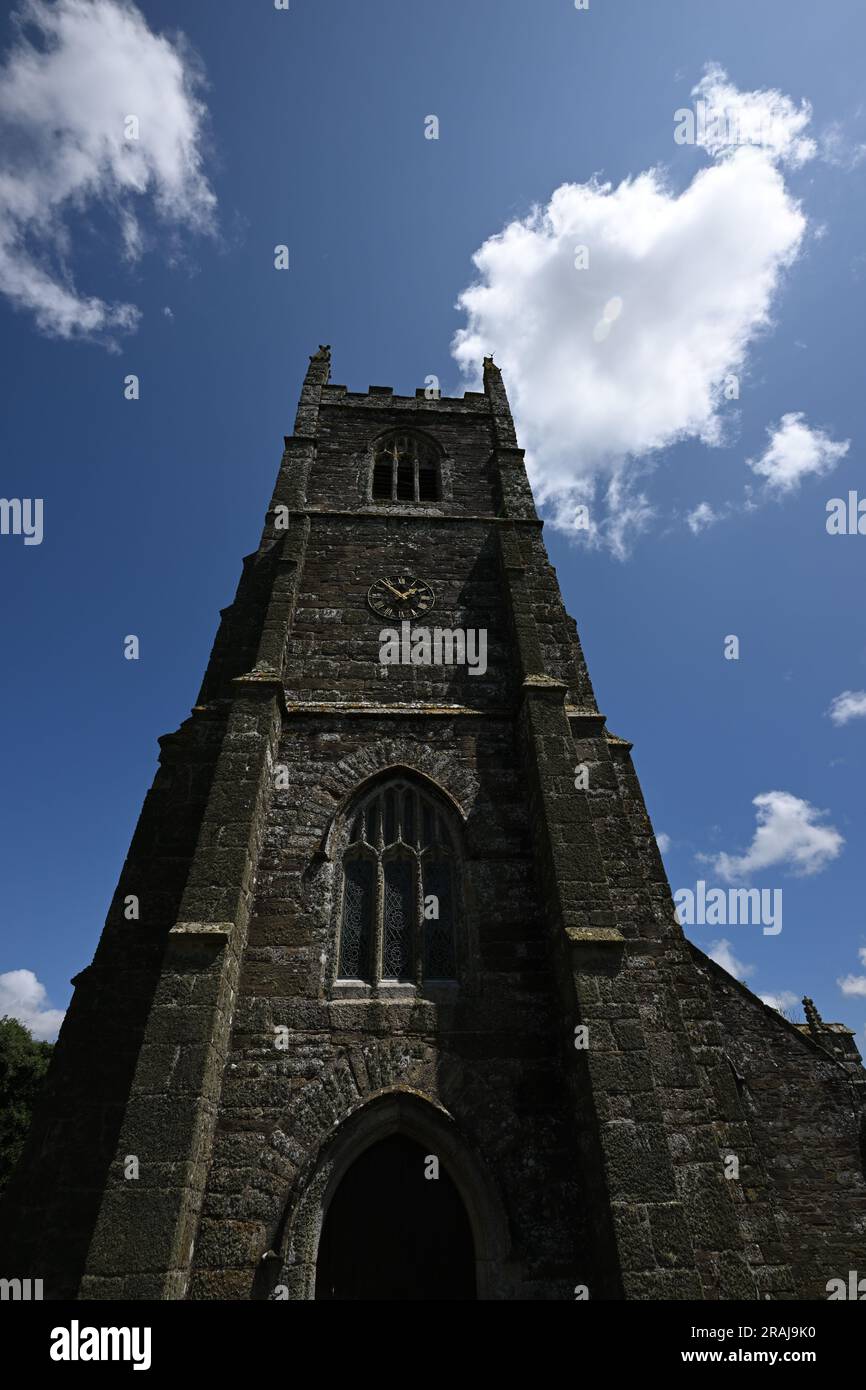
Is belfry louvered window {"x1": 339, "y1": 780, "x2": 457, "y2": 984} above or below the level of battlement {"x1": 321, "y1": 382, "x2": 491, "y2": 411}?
below

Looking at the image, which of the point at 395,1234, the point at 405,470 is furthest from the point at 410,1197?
the point at 405,470

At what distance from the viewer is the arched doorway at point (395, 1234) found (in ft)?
20.2

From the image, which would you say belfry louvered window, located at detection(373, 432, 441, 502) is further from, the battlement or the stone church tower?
the stone church tower

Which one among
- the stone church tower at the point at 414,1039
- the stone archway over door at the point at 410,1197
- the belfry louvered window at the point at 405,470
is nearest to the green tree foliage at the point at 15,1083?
the stone church tower at the point at 414,1039

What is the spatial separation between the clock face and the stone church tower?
0.63 m

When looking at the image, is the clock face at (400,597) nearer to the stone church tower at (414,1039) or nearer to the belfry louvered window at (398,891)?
the stone church tower at (414,1039)

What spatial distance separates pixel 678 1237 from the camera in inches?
205

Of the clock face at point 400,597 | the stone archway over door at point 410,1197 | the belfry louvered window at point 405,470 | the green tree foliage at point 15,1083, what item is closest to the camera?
the stone archway over door at point 410,1197

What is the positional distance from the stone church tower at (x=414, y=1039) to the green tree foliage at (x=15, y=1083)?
20.7 m

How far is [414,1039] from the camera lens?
706cm

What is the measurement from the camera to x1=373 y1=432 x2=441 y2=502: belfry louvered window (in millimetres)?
14581

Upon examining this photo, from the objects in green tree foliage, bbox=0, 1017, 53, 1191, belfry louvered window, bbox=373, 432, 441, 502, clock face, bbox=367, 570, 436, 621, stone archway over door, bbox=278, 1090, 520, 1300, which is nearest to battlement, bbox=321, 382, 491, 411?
belfry louvered window, bbox=373, 432, 441, 502

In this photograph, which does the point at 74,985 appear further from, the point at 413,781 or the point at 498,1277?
the point at 498,1277
